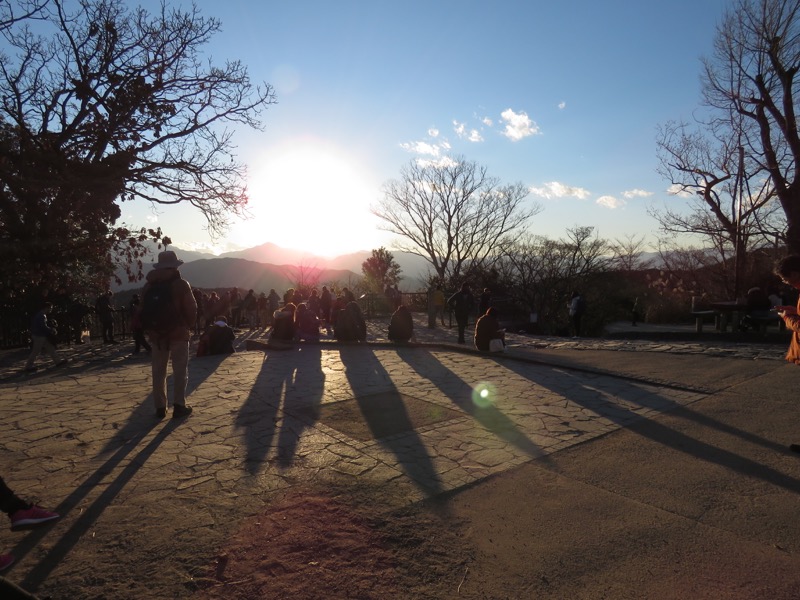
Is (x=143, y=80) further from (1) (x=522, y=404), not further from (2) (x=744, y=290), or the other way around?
(2) (x=744, y=290)

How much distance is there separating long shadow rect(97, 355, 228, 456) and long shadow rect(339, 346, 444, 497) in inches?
93.7

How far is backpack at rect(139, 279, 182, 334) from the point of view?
5.32 meters

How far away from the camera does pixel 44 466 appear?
13.8 ft

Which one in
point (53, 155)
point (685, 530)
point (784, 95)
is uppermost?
point (784, 95)

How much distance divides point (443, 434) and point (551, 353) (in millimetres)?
6115

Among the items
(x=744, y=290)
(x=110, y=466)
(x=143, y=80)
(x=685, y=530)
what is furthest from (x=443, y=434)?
(x=744, y=290)

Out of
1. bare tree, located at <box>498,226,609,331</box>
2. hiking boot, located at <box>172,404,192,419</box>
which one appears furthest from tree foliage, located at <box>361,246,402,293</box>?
hiking boot, located at <box>172,404,192,419</box>

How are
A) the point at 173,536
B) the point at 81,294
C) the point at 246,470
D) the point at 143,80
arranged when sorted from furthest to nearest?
the point at 81,294
the point at 143,80
the point at 246,470
the point at 173,536

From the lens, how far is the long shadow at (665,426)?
13.0 ft

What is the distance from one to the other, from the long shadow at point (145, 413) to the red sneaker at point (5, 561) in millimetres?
1921

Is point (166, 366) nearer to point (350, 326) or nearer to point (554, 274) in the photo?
point (350, 326)

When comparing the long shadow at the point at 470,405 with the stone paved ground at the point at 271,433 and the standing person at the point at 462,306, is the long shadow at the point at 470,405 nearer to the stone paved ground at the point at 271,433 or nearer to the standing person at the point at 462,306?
the stone paved ground at the point at 271,433

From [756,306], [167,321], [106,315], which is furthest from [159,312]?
[756,306]

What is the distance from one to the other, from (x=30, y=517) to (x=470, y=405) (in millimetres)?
4442
